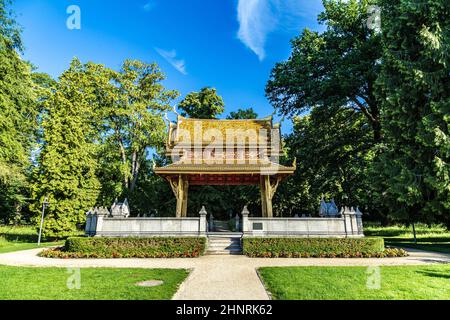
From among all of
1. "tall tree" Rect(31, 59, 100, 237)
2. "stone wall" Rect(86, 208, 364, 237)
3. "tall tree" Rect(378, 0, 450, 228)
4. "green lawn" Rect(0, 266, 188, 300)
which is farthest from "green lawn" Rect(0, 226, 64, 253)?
"tall tree" Rect(378, 0, 450, 228)

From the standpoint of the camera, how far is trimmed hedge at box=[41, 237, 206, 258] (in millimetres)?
13125

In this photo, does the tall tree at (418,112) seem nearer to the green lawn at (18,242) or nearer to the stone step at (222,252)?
the stone step at (222,252)

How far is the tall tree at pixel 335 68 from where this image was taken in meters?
20.8

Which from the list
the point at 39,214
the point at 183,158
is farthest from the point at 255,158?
the point at 39,214

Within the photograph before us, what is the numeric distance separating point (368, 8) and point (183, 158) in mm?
20177

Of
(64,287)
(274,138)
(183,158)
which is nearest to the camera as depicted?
(64,287)

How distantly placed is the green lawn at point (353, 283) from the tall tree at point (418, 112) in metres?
4.49

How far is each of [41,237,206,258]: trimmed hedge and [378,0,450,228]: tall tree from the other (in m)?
11.3

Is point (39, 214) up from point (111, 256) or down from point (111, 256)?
up

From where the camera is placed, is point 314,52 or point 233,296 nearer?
point 233,296

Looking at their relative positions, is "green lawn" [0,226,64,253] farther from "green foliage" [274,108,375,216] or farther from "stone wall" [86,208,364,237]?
"green foliage" [274,108,375,216]
